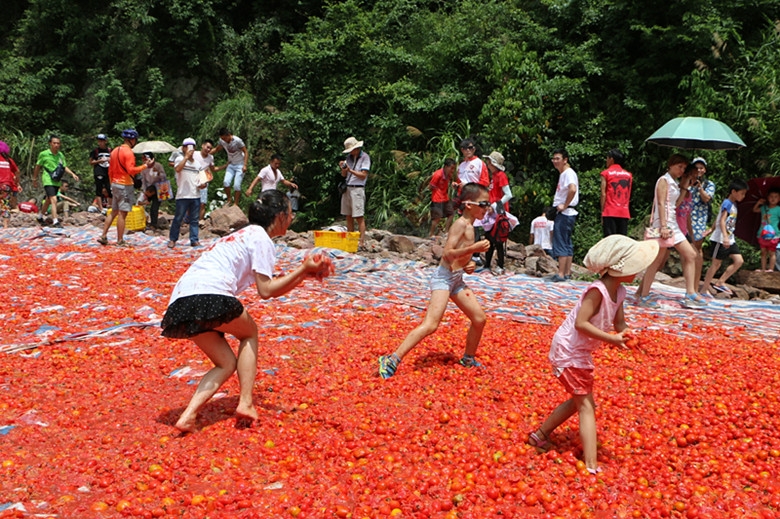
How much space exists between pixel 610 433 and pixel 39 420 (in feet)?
12.8

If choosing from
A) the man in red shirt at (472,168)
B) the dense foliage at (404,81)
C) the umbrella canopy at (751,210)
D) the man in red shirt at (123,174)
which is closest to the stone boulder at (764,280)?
the umbrella canopy at (751,210)

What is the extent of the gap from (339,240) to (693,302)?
20.4 feet

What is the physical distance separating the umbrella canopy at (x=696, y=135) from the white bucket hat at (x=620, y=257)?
5906 millimetres

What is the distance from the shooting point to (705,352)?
651cm

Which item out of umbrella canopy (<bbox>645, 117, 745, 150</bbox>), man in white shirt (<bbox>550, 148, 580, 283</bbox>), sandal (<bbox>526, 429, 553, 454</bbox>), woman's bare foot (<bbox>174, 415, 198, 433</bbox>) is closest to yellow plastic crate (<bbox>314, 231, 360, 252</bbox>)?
man in white shirt (<bbox>550, 148, 580, 283</bbox>)

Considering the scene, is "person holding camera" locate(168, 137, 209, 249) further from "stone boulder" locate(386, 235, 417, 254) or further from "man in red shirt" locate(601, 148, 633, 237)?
"man in red shirt" locate(601, 148, 633, 237)

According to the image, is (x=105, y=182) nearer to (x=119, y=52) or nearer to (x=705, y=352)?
(x=119, y=52)

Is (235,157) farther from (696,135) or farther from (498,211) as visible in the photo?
(696,135)

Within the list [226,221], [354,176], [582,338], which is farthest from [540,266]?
[582,338]

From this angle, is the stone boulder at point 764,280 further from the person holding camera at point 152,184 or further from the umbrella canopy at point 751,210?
the person holding camera at point 152,184

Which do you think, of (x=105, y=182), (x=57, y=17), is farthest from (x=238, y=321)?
(x=57, y=17)

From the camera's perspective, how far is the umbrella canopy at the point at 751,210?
12.2 meters

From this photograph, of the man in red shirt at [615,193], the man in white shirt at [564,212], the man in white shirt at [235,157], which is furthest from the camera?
the man in white shirt at [235,157]

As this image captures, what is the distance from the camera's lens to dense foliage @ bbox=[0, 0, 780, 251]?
17.0 meters
